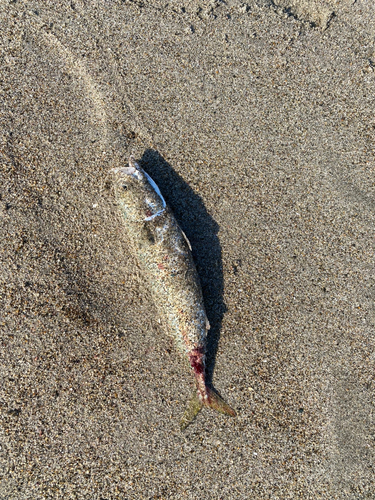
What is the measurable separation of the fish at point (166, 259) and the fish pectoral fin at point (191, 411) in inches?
Result: 9.1

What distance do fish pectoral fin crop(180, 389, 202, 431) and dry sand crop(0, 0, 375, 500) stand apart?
9cm

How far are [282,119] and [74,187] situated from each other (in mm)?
2256

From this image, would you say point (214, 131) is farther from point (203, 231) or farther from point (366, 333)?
point (366, 333)

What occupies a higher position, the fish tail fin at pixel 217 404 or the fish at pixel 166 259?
the fish at pixel 166 259

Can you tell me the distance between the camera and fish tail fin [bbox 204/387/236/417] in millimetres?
3320

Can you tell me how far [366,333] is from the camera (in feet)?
11.5

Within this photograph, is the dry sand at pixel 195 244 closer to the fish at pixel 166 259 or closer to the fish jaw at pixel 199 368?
the fish jaw at pixel 199 368

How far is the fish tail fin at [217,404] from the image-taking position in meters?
3.32

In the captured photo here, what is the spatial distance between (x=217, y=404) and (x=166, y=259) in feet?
4.82

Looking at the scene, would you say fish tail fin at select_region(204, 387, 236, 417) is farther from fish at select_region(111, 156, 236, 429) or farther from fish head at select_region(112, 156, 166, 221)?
fish head at select_region(112, 156, 166, 221)

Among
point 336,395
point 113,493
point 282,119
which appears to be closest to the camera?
point 113,493

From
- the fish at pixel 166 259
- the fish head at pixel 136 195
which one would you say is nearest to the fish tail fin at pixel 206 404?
the fish at pixel 166 259

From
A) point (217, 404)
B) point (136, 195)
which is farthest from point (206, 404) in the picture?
point (136, 195)

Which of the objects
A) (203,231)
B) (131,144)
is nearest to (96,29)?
(131,144)
